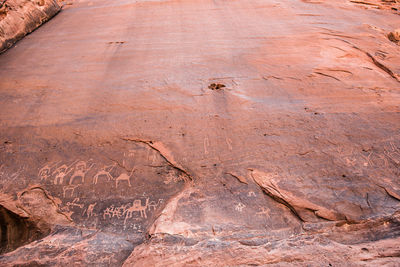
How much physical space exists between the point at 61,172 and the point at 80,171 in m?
0.18

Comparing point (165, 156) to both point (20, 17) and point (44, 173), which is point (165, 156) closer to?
point (44, 173)

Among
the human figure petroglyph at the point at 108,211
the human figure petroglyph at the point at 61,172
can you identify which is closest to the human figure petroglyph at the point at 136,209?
the human figure petroglyph at the point at 108,211

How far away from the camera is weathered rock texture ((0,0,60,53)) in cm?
434

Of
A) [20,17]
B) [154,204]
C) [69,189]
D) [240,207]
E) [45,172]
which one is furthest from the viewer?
[20,17]

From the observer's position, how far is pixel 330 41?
166 inches

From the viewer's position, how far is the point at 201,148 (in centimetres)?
272

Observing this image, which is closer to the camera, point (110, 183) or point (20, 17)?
point (110, 183)

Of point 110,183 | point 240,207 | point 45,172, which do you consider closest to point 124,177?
point 110,183

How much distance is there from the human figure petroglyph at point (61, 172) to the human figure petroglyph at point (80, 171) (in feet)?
0.20

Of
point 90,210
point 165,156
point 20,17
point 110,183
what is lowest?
point 90,210

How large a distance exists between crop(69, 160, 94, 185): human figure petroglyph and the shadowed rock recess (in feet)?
0.10

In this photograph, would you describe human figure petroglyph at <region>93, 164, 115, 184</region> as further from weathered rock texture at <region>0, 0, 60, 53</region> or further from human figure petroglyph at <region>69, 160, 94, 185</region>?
weathered rock texture at <region>0, 0, 60, 53</region>

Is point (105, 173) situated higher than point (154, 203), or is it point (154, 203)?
point (105, 173)

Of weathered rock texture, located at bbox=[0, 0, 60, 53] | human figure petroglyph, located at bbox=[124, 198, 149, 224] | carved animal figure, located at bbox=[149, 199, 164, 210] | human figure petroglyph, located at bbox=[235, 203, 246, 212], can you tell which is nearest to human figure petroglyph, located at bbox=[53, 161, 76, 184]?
human figure petroglyph, located at bbox=[124, 198, 149, 224]
